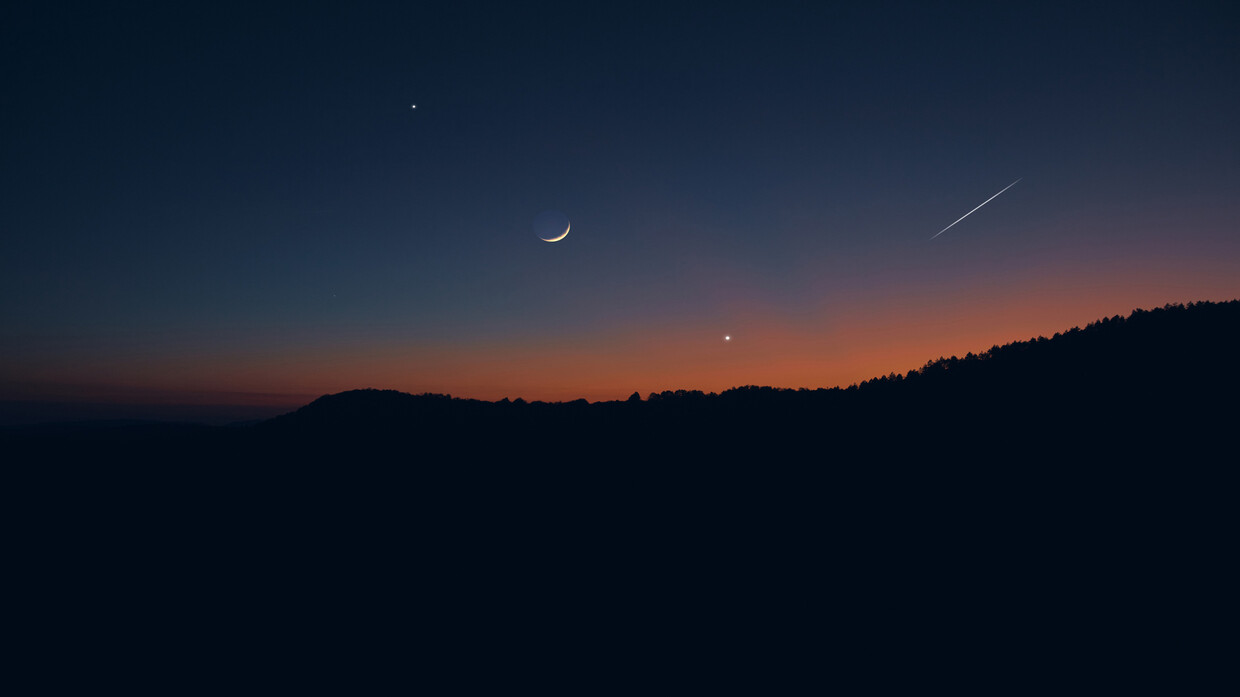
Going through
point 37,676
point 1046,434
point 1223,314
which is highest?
point 1223,314

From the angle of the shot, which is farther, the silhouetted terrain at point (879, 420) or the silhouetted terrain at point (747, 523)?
the silhouetted terrain at point (879, 420)

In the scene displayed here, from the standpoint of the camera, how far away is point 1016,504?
22.2 meters

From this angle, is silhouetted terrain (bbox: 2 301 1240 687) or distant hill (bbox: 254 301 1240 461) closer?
silhouetted terrain (bbox: 2 301 1240 687)

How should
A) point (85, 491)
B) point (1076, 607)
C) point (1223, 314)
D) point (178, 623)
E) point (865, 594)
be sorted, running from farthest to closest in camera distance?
point (85, 491) → point (1223, 314) → point (178, 623) → point (865, 594) → point (1076, 607)

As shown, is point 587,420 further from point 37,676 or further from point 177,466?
point 177,466

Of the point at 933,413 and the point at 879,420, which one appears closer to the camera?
the point at 933,413

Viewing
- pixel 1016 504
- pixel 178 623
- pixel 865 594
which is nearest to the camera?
pixel 865 594

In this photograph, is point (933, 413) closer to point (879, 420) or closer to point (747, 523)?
point (879, 420)

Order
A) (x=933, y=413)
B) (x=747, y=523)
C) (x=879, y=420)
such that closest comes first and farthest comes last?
(x=747, y=523)
(x=933, y=413)
(x=879, y=420)

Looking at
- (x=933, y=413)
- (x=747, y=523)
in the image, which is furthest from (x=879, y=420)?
(x=747, y=523)

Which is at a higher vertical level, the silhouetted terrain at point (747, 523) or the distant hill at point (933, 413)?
the distant hill at point (933, 413)

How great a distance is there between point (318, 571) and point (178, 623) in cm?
596

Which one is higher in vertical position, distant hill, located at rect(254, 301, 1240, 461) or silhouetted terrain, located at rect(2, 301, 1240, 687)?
distant hill, located at rect(254, 301, 1240, 461)

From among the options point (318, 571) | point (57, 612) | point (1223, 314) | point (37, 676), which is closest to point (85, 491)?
point (57, 612)
